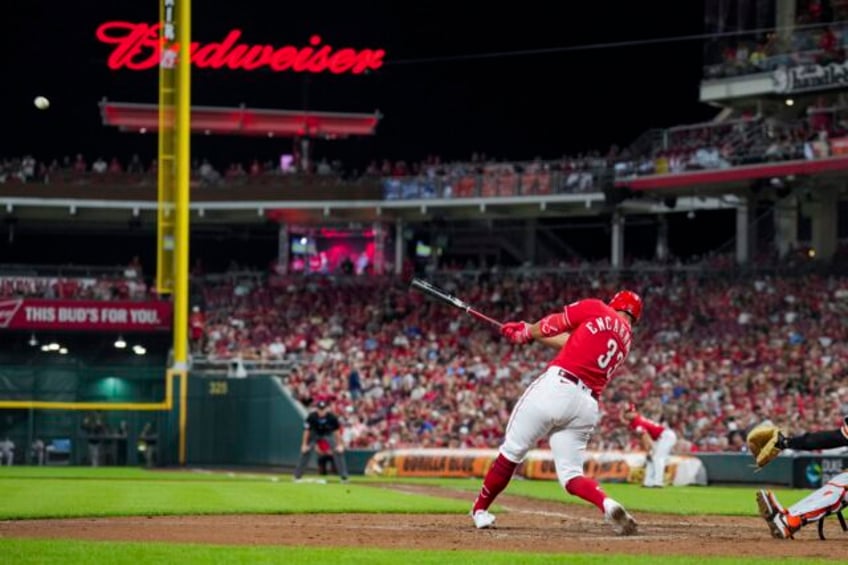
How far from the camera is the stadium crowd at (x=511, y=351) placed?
32.3m

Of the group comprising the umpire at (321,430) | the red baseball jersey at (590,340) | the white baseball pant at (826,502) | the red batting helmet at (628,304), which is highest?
the red batting helmet at (628,304)

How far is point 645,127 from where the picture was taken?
177 feet

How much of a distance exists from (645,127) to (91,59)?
792 inches

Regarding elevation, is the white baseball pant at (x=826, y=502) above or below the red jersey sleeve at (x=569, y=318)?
below

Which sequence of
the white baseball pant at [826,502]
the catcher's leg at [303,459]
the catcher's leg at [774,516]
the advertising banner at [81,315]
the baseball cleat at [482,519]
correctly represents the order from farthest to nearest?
1. the advertising banner at [81,315]
2. the catcher's leg at [303,459]
3. the baseball cleat at [482,519]
4. the catcher's leg at [774,516]
5. the white baseball pant at [826,502]

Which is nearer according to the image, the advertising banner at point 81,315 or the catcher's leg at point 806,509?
the catcher's leg at point 806,509

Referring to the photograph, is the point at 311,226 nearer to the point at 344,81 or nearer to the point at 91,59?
the point at 344,81

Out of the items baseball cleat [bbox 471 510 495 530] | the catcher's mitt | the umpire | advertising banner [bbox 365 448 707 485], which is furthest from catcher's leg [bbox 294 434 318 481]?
the catcher's mitt

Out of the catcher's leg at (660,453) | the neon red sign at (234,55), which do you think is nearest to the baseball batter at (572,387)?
the catcher's leg at (660,453)

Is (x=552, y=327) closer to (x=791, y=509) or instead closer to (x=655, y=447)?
(x=791, y=509)

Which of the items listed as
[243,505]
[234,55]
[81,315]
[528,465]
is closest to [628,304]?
[243,505]

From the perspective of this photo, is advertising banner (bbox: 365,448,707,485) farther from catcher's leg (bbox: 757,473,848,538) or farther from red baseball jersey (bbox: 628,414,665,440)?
catcher's leg (bbox: 757,473,848,538)

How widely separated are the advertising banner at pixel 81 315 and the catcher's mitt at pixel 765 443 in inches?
1313

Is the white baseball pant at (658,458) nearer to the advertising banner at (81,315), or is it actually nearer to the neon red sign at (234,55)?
the advertising banner at (81,315)
